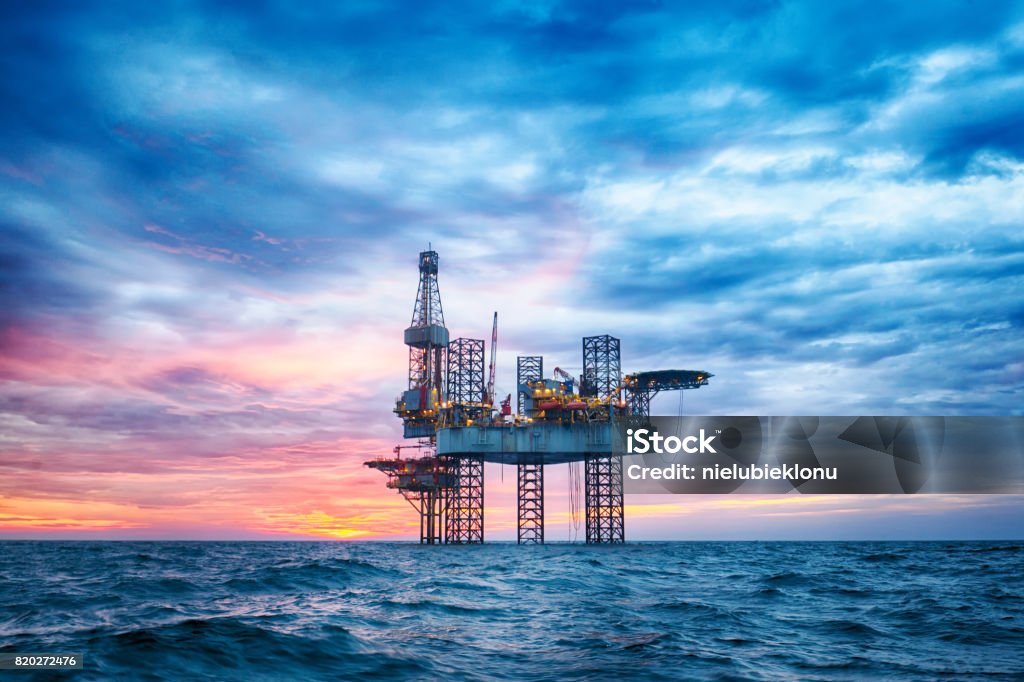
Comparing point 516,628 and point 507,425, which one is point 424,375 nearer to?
point 507,425

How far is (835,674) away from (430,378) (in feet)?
262

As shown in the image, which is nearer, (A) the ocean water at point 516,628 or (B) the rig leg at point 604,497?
(A) the ocean water at point 516,628

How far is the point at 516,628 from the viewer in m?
20.7

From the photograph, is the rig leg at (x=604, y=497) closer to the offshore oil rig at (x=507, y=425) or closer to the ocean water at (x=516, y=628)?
the offshore oil rig at (x=507, y=425)

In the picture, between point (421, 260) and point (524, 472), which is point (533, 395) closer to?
point (524, 472)

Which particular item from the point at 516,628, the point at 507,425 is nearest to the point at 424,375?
the point at 507,425

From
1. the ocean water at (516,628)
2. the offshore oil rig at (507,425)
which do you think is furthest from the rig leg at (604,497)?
the ocean water at (516,628)

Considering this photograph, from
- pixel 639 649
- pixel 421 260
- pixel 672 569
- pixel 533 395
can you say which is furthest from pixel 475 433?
pixel 639 649

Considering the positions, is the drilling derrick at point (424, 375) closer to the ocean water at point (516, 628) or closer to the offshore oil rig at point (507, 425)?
the offshore oil rig at point (507, 425)

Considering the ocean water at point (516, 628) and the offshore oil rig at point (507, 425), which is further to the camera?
the offshore oil rig at point (507, 425)

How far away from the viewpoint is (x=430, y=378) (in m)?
92.6

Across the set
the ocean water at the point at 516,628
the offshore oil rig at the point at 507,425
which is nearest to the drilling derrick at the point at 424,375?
the offshore oil rig at the point at 507,425

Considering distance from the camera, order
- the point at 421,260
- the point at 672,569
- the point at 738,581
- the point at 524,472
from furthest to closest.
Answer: the point at 421,260 < the point at 524,472 < the point at 672,569 < the point at 738,581

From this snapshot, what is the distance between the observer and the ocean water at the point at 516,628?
15.2 metres
